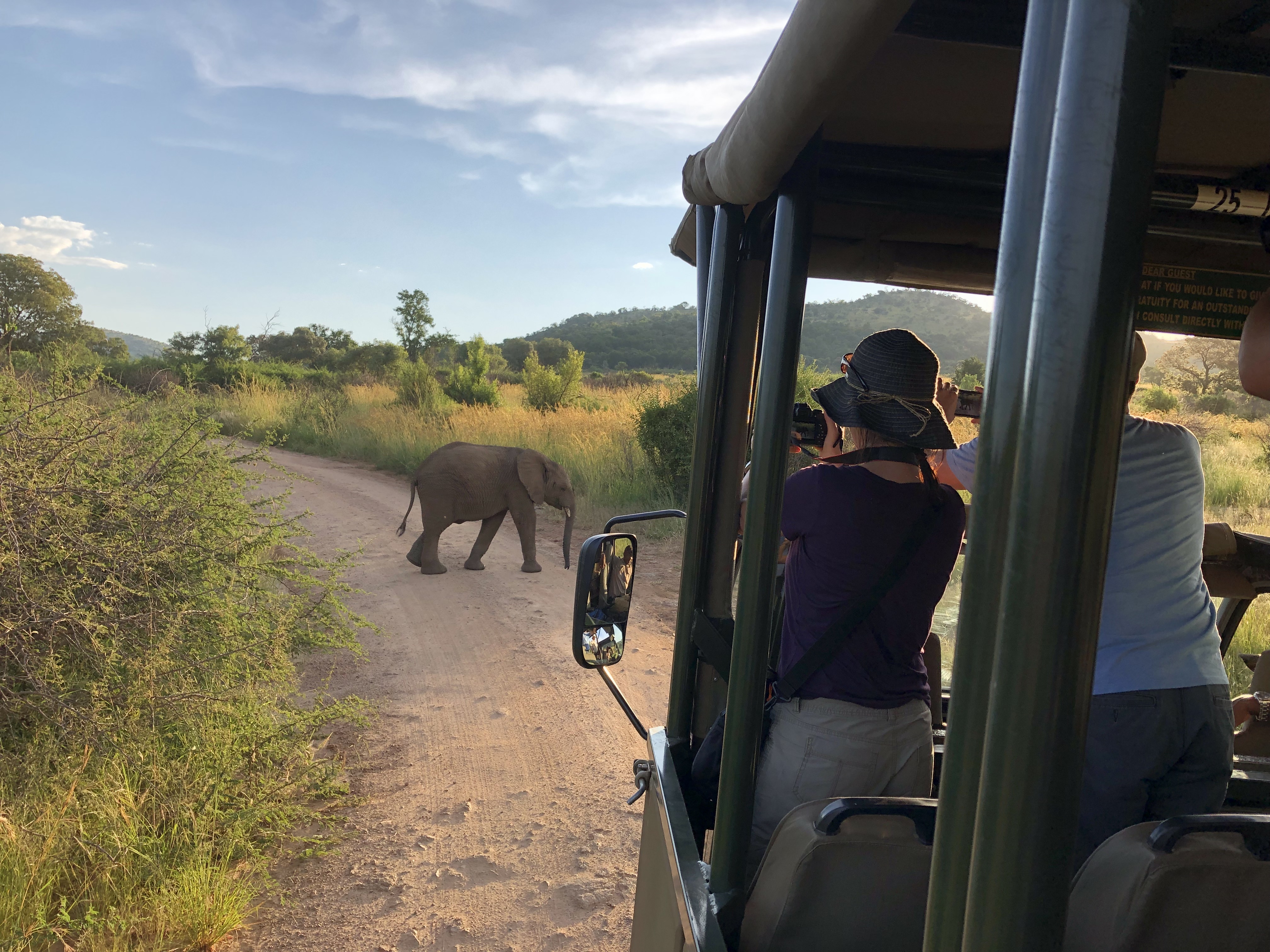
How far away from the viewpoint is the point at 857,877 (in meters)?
1.25

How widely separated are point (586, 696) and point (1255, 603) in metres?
5.03

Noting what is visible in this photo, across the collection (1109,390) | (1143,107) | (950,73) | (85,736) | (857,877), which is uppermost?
(950,73)

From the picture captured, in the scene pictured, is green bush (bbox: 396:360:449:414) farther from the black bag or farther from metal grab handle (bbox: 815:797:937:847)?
metal grab handle (bbox: 815:797:937:847)

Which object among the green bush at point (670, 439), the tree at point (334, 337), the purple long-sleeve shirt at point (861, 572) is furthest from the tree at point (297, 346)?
the purple long-sleeve shirt at point (861, 572)

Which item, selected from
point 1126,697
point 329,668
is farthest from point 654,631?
point 1126,697

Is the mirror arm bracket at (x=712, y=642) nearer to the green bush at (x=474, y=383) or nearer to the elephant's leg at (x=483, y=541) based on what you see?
the elephant's leg at (x=483, y=541)

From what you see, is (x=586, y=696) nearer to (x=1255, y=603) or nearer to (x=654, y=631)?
(x=654, y=631)

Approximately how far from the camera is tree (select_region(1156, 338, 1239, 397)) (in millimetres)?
3105

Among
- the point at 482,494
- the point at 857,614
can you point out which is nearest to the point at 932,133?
the point at 857,614

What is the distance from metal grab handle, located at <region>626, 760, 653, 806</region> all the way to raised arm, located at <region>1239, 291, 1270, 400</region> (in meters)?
1.38

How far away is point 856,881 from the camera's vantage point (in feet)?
4.11

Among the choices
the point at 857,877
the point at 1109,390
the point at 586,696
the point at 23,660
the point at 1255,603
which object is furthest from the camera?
the point at 1255,603

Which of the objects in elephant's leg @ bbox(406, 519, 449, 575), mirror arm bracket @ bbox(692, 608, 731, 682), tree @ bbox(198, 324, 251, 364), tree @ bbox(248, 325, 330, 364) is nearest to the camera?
mirror arm bracket @ bbox(692, 608, 731, 682)

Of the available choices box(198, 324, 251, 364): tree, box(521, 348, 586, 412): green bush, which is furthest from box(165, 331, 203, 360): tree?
box(521, 348, 586, 412): green bush
